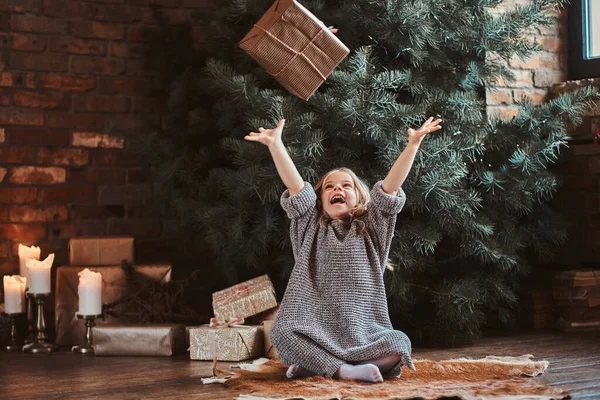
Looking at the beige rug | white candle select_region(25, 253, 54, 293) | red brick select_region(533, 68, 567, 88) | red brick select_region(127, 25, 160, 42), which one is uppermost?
red brick select_region(127, 25, 160, 42)

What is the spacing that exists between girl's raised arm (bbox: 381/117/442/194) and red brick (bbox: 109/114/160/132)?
181 centimetres

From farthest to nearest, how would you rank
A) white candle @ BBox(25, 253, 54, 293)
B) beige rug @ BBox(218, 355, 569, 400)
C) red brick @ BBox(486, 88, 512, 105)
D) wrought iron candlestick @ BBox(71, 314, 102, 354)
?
red brick @ BBox(486, 88, 512, 105)
white candle @ BBox(25, 253, 54, 293)
wrought iron candlestick @ BBox(71, 314, 102, 354)
beige rug @ BBox(218, 355, 569, 400)

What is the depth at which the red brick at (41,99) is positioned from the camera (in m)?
4.15

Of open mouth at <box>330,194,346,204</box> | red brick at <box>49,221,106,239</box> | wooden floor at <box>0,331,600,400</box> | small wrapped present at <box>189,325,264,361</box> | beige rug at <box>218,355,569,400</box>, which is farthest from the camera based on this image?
red brick at <box>49,221,106,239</box>

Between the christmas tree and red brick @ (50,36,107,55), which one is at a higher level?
red brick @ (50,36,107,55)

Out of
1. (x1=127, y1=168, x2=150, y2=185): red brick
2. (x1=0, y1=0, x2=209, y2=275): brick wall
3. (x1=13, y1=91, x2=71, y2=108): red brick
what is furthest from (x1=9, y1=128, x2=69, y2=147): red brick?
(x1=127, y1=168, x2=150, y2=185): red brick

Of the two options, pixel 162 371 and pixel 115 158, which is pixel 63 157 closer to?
pixel 115 158

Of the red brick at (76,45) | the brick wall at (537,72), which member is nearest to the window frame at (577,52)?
the brick wall at (537,72)

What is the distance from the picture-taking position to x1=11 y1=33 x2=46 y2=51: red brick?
4.14 meters

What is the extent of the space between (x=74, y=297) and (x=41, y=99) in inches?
37.4

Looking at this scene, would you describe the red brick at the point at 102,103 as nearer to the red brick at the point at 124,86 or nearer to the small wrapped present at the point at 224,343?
the red brick at the point at 124,86

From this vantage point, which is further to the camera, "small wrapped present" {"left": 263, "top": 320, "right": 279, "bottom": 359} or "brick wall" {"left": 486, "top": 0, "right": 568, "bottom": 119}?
"brick wall" {"left": 486, "top": 0, "right": 568, "bottom": 119}

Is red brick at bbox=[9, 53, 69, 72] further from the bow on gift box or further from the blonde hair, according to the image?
the blonde hair

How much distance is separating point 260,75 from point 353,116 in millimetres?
519
